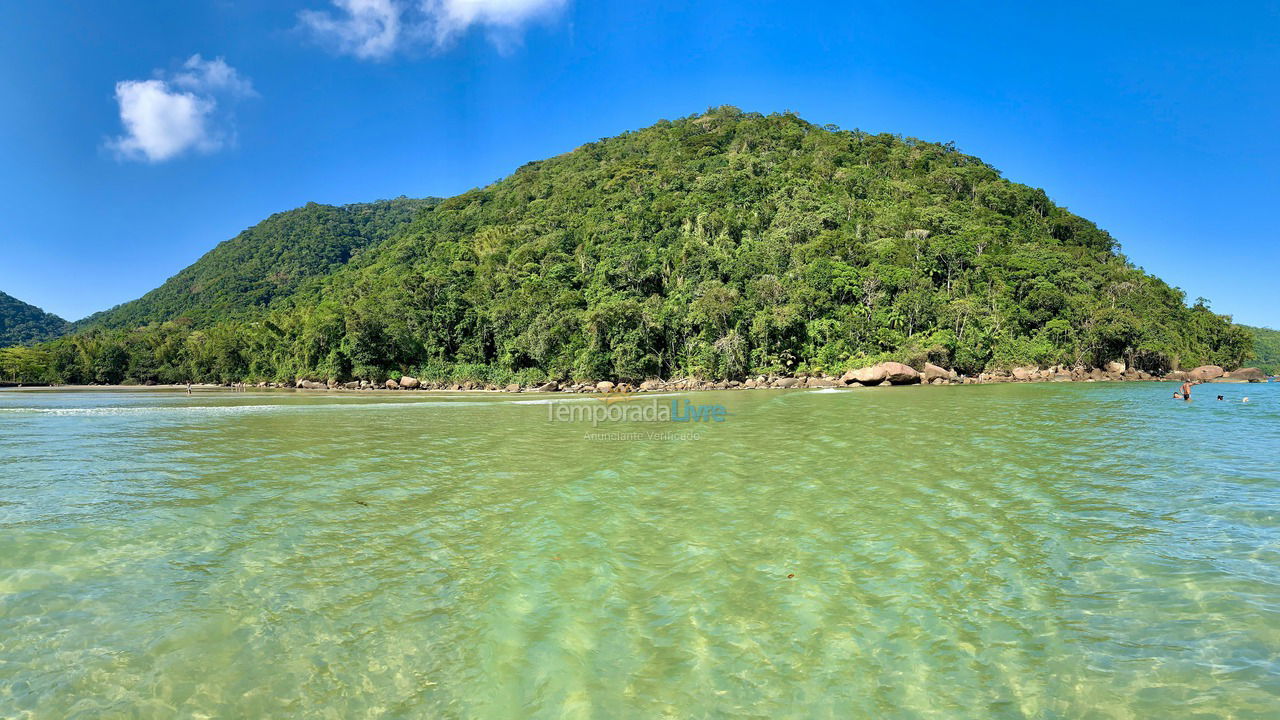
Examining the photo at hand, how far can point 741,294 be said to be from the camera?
202 ft

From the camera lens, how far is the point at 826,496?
27.3 feet

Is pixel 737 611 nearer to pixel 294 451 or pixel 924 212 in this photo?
pixel 294 451

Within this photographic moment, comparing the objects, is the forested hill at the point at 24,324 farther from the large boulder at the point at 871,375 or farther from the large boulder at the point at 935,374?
the large boulder at the point at 935,374

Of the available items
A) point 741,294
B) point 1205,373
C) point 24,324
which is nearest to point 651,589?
point 741,294

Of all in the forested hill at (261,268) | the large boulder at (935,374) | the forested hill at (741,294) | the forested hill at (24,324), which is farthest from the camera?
the forested hill at (24,324)

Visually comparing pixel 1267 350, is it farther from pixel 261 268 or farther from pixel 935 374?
pixel 261 268

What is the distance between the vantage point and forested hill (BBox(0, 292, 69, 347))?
136000 mm

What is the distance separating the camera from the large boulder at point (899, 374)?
47844mm

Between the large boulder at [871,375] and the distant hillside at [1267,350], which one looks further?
the distant hillside at [1267,350]

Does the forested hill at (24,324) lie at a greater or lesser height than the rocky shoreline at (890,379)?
greater

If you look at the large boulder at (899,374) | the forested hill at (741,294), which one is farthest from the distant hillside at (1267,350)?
the large boulder at (899,374)

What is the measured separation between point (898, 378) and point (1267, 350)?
398ft

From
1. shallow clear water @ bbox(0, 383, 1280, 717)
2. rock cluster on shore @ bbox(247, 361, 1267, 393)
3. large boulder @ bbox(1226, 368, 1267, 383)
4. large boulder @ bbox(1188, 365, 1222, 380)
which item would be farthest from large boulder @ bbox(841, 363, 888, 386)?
large boulder @ bbox(1226, 368, 1267, 383)

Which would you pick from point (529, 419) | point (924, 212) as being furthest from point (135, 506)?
point (924, 212)
